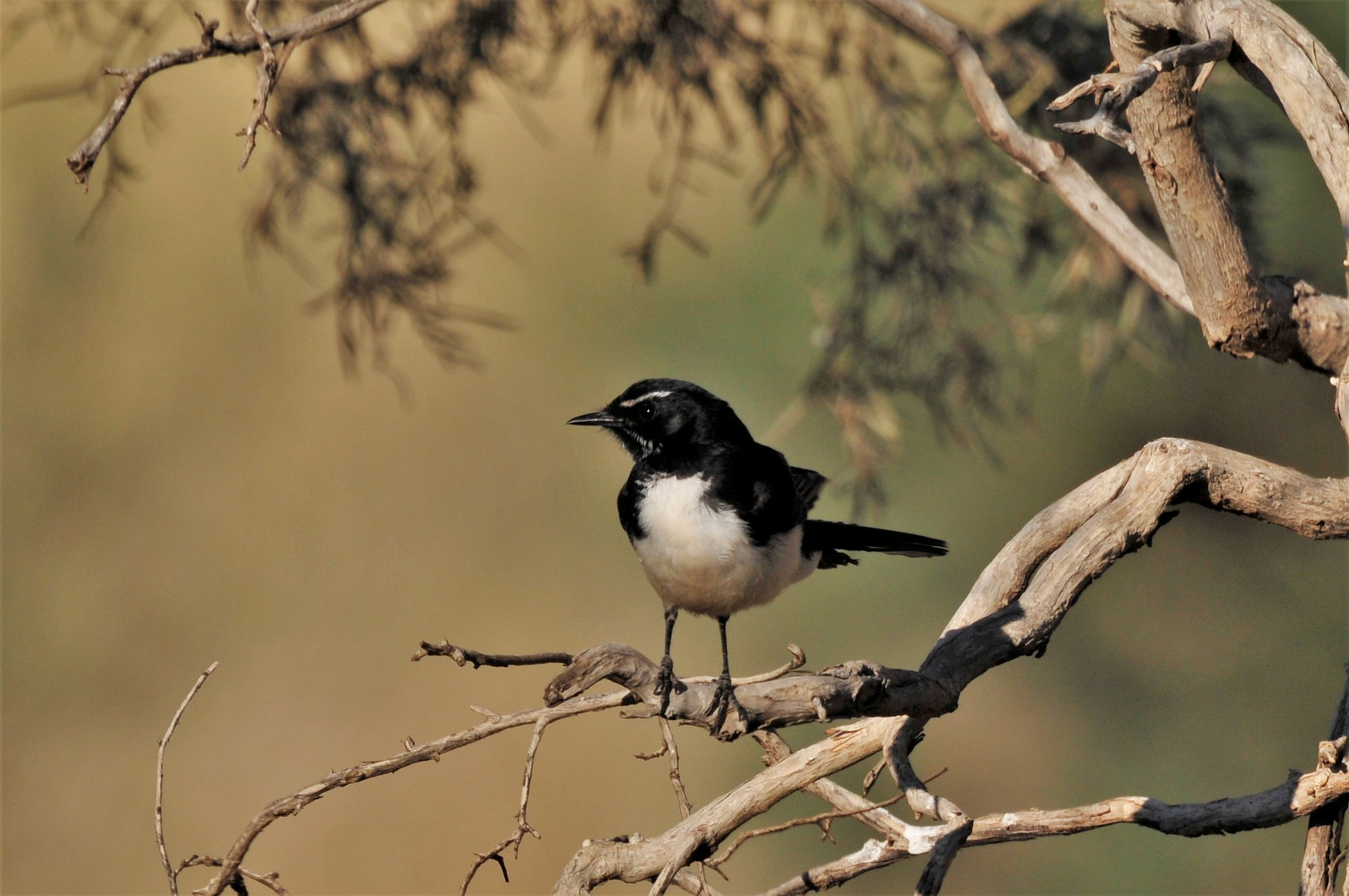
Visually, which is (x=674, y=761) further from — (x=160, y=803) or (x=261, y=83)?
(x=261, y=83)

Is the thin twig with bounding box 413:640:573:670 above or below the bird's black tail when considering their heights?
below

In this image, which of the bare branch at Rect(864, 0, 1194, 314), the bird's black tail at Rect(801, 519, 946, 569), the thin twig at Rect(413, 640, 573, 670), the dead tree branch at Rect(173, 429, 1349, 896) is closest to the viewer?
the thin twig at Rect(413, 640, 573, 670)

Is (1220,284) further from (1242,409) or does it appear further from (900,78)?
(1242,409)

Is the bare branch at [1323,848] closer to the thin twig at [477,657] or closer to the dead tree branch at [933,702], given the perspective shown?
the dead tree branch at [933,702]

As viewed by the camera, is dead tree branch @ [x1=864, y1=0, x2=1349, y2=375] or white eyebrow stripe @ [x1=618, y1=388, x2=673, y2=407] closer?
dead tree branch @ [x1=864, y1=0, x2=1349, y2=375]

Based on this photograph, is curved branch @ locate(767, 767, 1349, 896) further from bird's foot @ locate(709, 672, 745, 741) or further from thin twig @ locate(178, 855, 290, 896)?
thin twig @ locate(178, 855, 290, 896)

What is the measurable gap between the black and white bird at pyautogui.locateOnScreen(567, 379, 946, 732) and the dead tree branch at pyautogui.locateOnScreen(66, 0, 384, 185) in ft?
3.30

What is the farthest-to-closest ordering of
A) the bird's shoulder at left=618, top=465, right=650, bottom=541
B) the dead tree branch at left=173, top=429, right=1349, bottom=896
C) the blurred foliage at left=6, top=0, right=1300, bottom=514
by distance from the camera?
the blurred foliage at left=6, top=0, right=1300, bottom=514
the bird's shoulder at left=618, top=465, right=650, bottom=541
the dead tree branch at left=173, top=429, right=1349, bottom=896

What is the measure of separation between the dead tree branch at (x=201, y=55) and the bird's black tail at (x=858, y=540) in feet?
4.95

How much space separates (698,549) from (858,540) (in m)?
0.52

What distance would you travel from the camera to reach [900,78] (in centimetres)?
406

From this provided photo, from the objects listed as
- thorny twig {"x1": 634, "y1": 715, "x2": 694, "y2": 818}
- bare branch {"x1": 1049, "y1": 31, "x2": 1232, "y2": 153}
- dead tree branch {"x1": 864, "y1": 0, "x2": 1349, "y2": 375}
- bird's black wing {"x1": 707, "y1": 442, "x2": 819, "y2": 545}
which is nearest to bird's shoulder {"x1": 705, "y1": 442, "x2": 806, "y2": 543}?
bird's black wing {"x1": 707, "y1": 442, "x2": 819, "y2": 545}

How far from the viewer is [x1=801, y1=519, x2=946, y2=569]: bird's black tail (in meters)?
2.87

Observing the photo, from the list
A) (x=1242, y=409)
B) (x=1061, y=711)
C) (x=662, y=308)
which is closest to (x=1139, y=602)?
(x=1061, y=711)
